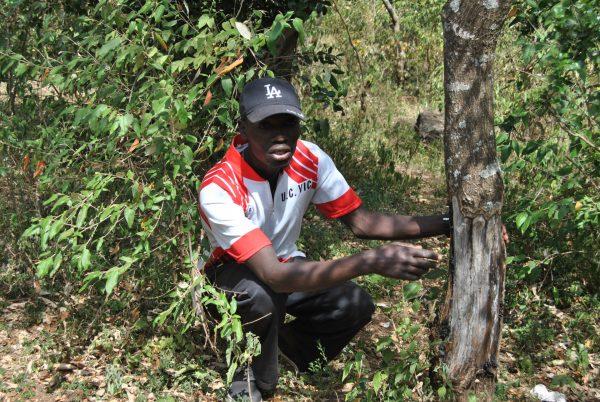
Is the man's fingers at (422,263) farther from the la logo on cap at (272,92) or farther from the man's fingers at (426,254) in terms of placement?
the la logo on cap at (272,92)

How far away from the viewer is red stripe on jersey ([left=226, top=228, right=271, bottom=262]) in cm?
311

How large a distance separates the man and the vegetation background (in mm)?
192

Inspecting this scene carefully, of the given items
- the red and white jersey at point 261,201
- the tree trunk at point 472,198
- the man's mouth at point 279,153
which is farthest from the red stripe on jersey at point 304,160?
the tree trunk at point 472,198

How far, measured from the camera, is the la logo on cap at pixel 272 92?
321 cm

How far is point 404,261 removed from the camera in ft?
8.74

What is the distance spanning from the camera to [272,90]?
127 inches

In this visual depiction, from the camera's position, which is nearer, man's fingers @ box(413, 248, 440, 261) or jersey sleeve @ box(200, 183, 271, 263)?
man's fingers @ box(413, 248, 440, 261)

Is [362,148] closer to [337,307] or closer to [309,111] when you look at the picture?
[309,111]

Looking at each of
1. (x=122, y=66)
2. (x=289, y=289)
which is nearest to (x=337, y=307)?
(x=289, y=289)

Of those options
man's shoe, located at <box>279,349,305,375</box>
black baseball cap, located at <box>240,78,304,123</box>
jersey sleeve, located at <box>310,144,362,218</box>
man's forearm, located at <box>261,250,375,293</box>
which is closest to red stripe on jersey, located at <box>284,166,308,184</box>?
jersey sleeve, located at <box>310,144,362,218</box>

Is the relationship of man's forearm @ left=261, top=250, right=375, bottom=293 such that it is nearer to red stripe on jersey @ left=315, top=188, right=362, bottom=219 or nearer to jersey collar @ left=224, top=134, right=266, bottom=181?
jersey collar @ left=224, top=134, right=266, bottom=181

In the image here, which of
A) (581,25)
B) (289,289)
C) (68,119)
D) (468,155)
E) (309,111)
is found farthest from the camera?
(309,111)

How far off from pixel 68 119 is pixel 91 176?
2.17ft

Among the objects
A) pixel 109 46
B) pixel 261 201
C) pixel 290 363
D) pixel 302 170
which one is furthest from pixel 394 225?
pixel 109 46
